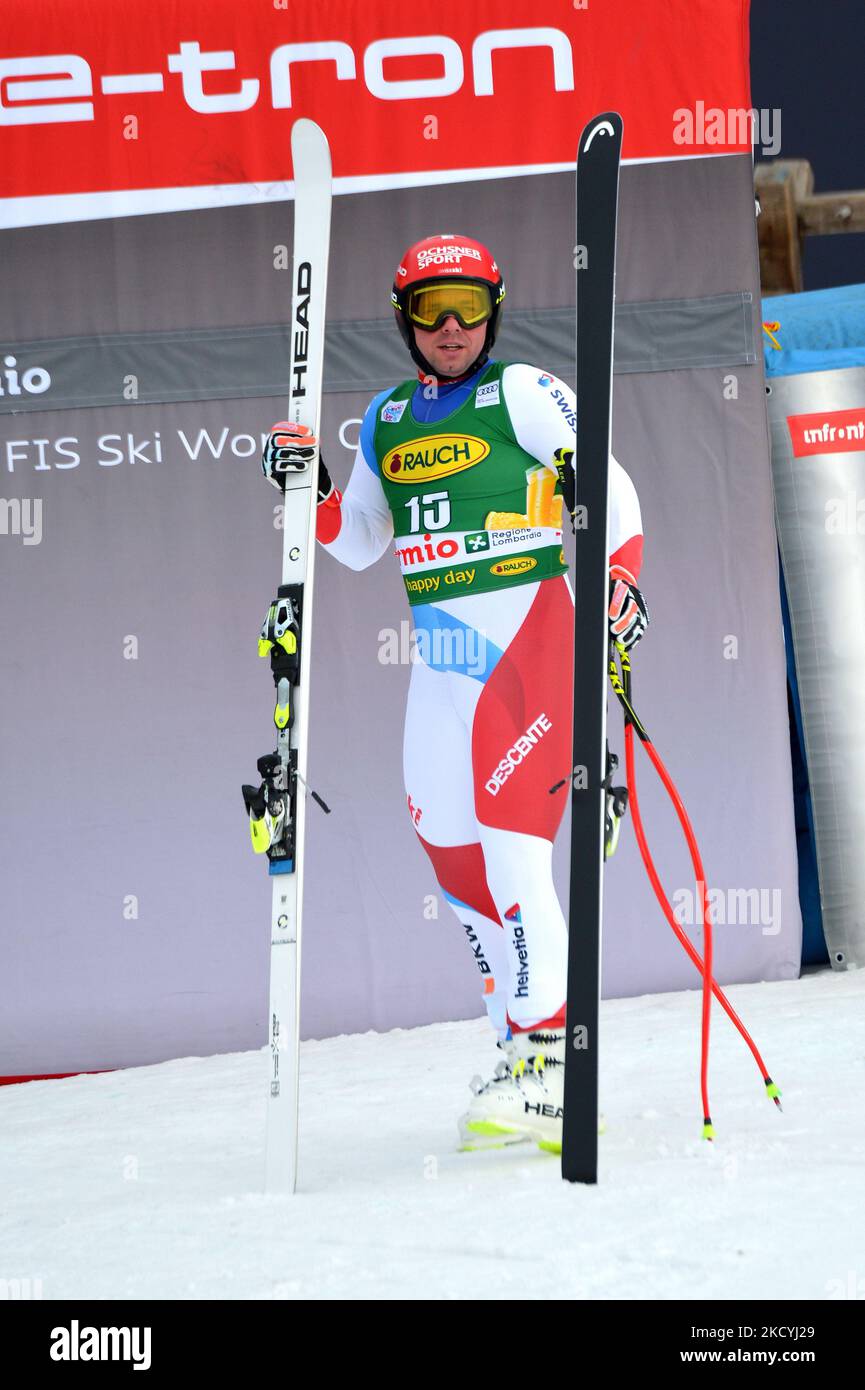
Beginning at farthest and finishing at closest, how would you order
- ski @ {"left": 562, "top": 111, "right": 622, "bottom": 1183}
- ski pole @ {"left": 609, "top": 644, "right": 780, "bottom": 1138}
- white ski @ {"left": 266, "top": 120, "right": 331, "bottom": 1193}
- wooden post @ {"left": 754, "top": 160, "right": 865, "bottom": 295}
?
wooden post @ {"left": 754, "top": 160, "right": 865, "bottom": 295}, white ski @ {"left": 266, "top": 120, "right": 331, "bottom": 1193}, ski pole @ {"left": 609, "top": 644, "right": 780, "bottom": 1138}, ski @ {"left": 562, "top": 111, "right": 622, "bottom": 1183}

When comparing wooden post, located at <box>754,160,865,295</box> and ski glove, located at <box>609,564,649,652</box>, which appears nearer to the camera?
ski glove, located at <box>609,564,649,652</box>

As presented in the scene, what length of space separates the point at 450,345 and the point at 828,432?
2.12 meters

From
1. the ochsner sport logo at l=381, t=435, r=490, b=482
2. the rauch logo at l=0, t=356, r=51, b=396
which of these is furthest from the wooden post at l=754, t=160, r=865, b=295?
the ochsner sport logo at l=381, t=435, r=490, b=482

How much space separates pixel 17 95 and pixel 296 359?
7.30 feet

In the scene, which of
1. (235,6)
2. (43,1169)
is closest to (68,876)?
(43,1169)

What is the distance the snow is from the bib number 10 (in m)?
1.11

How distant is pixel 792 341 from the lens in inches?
187

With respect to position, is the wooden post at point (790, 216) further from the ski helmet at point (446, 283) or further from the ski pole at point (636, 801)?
the ski pole at point (636, 801)

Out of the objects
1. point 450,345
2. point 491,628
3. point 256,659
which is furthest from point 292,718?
point 256,659

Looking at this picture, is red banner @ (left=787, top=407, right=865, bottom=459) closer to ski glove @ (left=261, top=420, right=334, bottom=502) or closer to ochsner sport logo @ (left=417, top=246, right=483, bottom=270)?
ochsner sport logo @ (left=417, top=246, right=483, bottom=270)

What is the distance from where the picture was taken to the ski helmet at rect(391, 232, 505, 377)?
104 inches

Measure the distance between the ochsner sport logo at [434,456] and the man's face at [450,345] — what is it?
0.45 ft

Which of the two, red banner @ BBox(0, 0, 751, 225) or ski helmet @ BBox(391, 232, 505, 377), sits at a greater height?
red banner @ BBox(0, 0, 751, 225)

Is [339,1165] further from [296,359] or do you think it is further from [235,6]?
[235,6]
